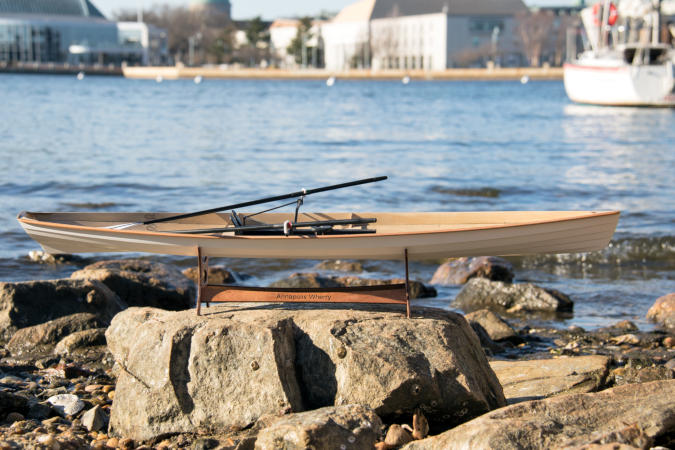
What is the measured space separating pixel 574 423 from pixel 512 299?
6.03 m

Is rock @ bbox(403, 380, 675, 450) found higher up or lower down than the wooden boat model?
lower down

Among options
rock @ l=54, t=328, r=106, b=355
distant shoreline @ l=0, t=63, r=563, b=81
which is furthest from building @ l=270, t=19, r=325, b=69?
rock @ l=54, t=328, r=106, b=355

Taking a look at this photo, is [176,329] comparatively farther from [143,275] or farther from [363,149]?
[363,149]

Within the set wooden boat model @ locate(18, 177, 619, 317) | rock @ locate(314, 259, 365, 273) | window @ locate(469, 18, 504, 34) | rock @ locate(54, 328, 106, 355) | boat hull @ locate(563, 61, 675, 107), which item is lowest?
rock @ locate(314, 259, 365, 273)

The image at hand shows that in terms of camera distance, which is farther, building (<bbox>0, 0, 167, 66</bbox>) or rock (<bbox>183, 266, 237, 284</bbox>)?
building (<bbox>0, 0, 167, 66</bbox>)

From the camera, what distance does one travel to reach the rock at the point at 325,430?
549cm

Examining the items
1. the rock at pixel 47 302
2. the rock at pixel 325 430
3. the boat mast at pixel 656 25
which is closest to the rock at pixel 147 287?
the rock at pixel 47 302

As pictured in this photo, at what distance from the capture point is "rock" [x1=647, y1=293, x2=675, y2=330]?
1045cm

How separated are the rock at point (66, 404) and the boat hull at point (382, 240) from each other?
4.15 feet

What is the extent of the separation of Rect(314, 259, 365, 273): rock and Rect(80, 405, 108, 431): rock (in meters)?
7.50

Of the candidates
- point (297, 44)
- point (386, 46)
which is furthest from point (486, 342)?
point (297, 44)

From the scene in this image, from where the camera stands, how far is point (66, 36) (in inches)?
6845

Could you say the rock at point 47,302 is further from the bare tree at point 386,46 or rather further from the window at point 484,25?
the window at point 484,25

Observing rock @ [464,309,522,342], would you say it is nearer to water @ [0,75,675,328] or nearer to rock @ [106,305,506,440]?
water @ [0,75,675,328]
